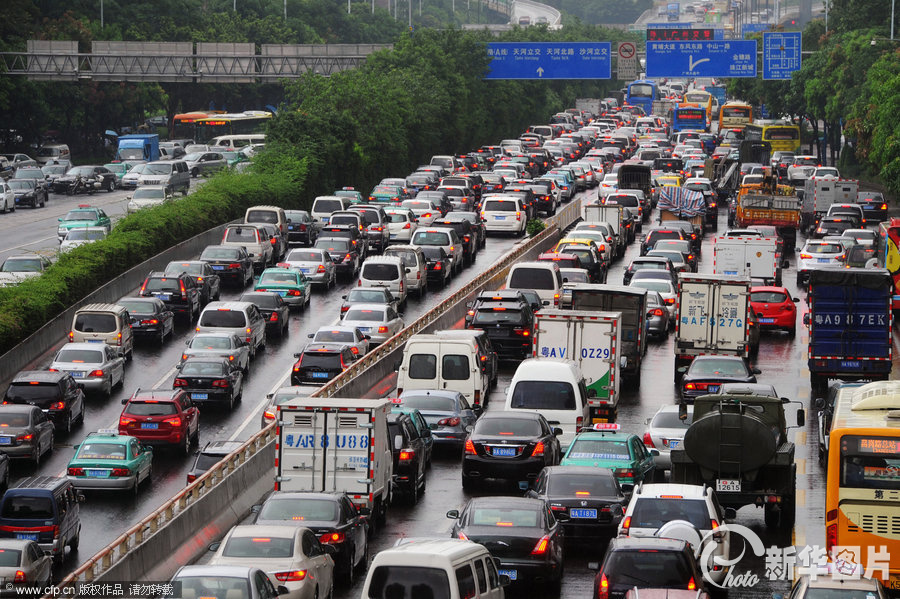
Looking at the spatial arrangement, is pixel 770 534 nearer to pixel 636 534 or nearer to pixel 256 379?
pixel 636 534

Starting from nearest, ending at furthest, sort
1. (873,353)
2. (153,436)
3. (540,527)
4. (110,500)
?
(540,527), (110,500), (153,436), (873,353)

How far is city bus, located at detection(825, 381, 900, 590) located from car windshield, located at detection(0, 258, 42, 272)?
33.0 m

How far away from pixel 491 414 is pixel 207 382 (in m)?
10.3

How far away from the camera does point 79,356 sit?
3788 cm

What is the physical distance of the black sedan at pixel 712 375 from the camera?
3453 centimetres

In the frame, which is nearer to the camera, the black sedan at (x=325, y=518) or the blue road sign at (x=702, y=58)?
the black sedan at (x=325, y=518)

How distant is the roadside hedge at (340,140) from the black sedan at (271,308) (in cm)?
550

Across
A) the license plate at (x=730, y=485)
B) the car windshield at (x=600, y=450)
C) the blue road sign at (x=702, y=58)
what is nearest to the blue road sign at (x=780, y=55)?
the blue road sign at (x=702, y=58)

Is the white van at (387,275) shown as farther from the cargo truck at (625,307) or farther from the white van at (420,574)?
the white van at (420,574)

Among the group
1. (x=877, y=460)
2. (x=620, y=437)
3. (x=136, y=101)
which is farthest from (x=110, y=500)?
(x=136, y=101)

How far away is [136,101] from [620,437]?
88.6 meters

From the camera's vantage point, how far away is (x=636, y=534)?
20000 millimetres

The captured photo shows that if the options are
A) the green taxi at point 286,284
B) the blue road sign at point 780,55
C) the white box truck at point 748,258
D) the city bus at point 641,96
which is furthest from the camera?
the city bus at point 641,96

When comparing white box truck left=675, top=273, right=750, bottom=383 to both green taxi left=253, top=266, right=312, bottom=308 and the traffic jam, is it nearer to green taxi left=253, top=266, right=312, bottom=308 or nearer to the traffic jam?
the traffic jam
